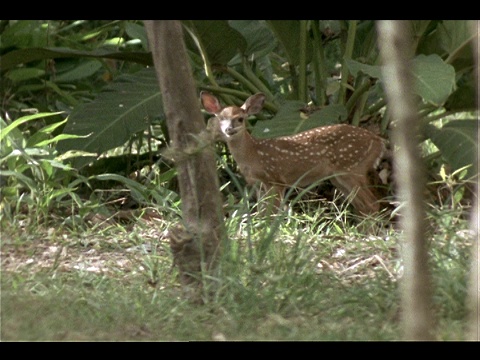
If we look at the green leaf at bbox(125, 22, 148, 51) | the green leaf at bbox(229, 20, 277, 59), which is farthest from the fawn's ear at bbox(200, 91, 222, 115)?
the green leaf at bbox(125, 22, 148, 51)

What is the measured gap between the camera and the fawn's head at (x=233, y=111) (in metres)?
6.90

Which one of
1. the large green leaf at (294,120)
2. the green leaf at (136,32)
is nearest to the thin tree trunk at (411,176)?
the large green leaf at (294,120)

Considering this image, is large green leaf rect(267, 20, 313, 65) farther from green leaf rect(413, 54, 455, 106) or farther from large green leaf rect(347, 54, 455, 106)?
green leaf rect(413, 54, 455, 106)

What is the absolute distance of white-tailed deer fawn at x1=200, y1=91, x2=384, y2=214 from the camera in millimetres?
6910

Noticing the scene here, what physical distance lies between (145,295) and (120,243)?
3.93 feet

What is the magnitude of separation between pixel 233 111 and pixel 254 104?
15 centimetres

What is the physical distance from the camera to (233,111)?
22.8 feet

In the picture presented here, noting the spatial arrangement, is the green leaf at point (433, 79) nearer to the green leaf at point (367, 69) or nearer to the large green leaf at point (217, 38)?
the green leaf at point (367, 69)

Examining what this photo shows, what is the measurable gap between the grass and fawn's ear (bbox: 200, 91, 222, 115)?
168 centimetres

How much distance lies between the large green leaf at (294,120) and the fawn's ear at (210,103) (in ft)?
0.92

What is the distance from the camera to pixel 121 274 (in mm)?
4926

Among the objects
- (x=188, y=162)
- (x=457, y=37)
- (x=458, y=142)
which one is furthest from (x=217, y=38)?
(x=188, y=162)

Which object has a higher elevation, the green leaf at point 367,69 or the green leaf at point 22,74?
the green leaf at point 22,74
